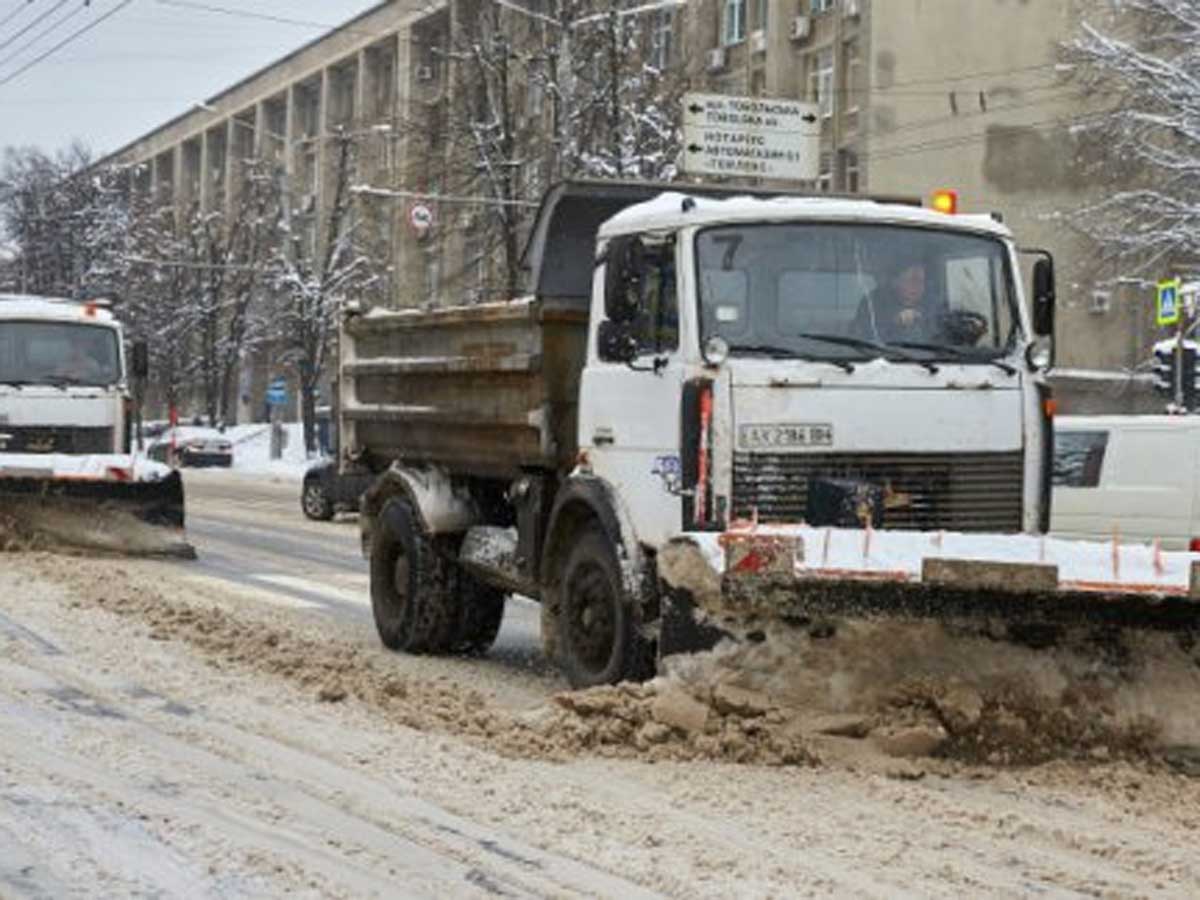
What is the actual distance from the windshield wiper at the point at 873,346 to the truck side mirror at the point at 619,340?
31.0 inches

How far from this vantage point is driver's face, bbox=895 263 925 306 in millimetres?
8250

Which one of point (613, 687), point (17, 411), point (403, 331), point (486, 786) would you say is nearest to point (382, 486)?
point (403, 331)

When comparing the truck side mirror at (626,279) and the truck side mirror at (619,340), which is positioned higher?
the truck side mirror at (626,279)

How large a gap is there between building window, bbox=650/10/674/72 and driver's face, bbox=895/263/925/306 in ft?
114

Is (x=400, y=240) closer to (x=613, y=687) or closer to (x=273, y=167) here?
(x=273, y=167)

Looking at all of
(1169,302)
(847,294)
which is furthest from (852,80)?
(847,294)

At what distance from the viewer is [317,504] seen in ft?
86.7

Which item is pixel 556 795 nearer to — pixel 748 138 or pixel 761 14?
pixel 748 138

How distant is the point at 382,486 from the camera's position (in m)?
11.5

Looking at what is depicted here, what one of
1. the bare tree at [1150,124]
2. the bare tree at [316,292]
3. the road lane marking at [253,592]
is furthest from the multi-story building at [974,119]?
the road lane marking at [253,592]

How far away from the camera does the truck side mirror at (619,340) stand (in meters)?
8.30

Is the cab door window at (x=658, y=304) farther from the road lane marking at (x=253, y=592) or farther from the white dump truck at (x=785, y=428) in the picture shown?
the road lane marking at (x=253, y=592)

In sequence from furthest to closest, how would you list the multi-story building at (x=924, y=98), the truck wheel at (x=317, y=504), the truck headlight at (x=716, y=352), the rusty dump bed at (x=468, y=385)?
1. the multi-story building at (x=924, y=98)
2. the truck wheel at (x=317, y=504)
3. the rusty dump bed at (x=468, y=385)
4. the truck headlight at (x=716, y=352)

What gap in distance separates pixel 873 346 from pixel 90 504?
10411mm
